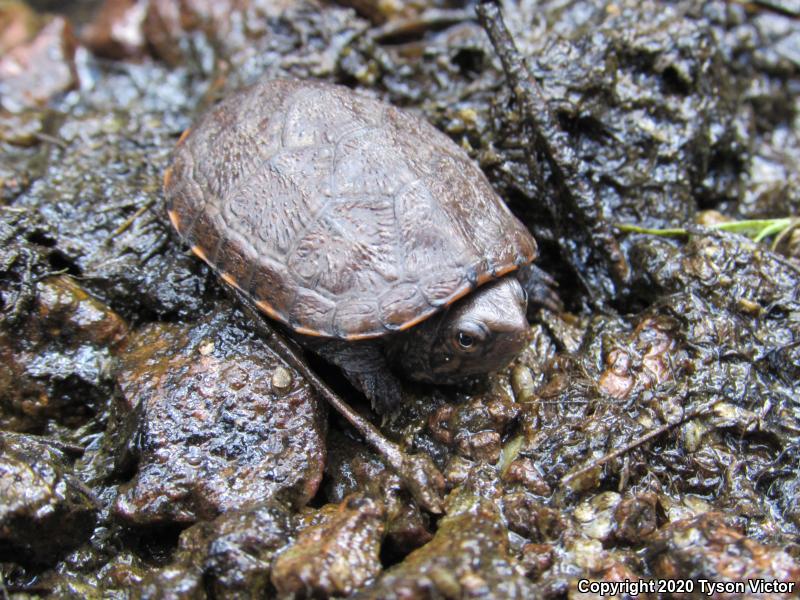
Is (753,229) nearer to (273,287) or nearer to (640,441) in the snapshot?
(640,441)

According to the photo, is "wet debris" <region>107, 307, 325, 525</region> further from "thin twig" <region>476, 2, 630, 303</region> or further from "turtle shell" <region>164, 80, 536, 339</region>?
"thin twig" <region>476, 2, 630, 303</region>

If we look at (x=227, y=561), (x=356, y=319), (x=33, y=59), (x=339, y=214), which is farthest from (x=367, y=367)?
(x=33, y=59)

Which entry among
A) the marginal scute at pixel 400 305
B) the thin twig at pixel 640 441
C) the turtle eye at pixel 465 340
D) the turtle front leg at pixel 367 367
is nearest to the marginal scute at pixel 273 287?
the turtle front leg at pixel 367 367

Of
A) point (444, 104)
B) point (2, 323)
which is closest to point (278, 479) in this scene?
point (2, 323)

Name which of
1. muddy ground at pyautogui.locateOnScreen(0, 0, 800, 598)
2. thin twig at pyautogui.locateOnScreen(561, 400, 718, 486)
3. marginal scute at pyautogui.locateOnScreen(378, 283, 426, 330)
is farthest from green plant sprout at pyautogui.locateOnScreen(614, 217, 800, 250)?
marginal scute at pyautogui.locateOnScreen(378, 283, 426, 330)

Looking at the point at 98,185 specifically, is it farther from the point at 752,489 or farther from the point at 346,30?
the point at 752,489

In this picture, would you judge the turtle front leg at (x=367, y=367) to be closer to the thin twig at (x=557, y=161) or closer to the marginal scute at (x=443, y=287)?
the marginal scute at (x=443, y=287)

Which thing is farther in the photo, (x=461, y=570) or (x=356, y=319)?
(x=356, y=319)
